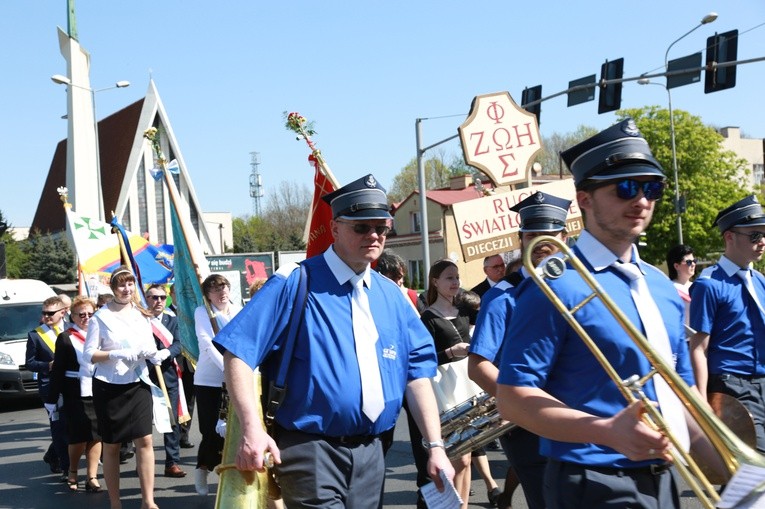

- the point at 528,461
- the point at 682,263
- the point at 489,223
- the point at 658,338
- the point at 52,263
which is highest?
the point at 489,223

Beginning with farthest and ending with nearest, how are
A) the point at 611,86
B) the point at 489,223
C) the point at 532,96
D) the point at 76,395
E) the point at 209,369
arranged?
1. the point at 532,96
2. the point at 611,86
3. the point at 489,223
4. the point at 76,395
5. the point at 209,369

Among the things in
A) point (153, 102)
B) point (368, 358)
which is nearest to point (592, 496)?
point (368, 358)

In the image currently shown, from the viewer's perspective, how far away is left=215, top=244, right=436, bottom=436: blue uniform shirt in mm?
3965

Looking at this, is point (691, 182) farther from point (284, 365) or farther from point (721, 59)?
point (284, 365)

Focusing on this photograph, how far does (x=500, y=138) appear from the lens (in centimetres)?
1215

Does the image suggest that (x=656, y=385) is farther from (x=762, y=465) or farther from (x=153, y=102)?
(x=153, y=102)

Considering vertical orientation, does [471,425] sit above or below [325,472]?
below

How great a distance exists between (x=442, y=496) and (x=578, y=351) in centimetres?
129

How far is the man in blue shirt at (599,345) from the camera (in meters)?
2.84

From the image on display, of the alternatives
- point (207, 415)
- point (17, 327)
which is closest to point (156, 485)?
point (207, 415)

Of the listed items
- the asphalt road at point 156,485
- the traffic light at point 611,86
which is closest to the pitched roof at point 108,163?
the traffic light at point 611,86

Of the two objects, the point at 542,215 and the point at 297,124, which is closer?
the point at 542,215

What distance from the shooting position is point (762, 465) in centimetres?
230

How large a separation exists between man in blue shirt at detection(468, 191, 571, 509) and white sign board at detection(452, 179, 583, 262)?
4.81 meters
